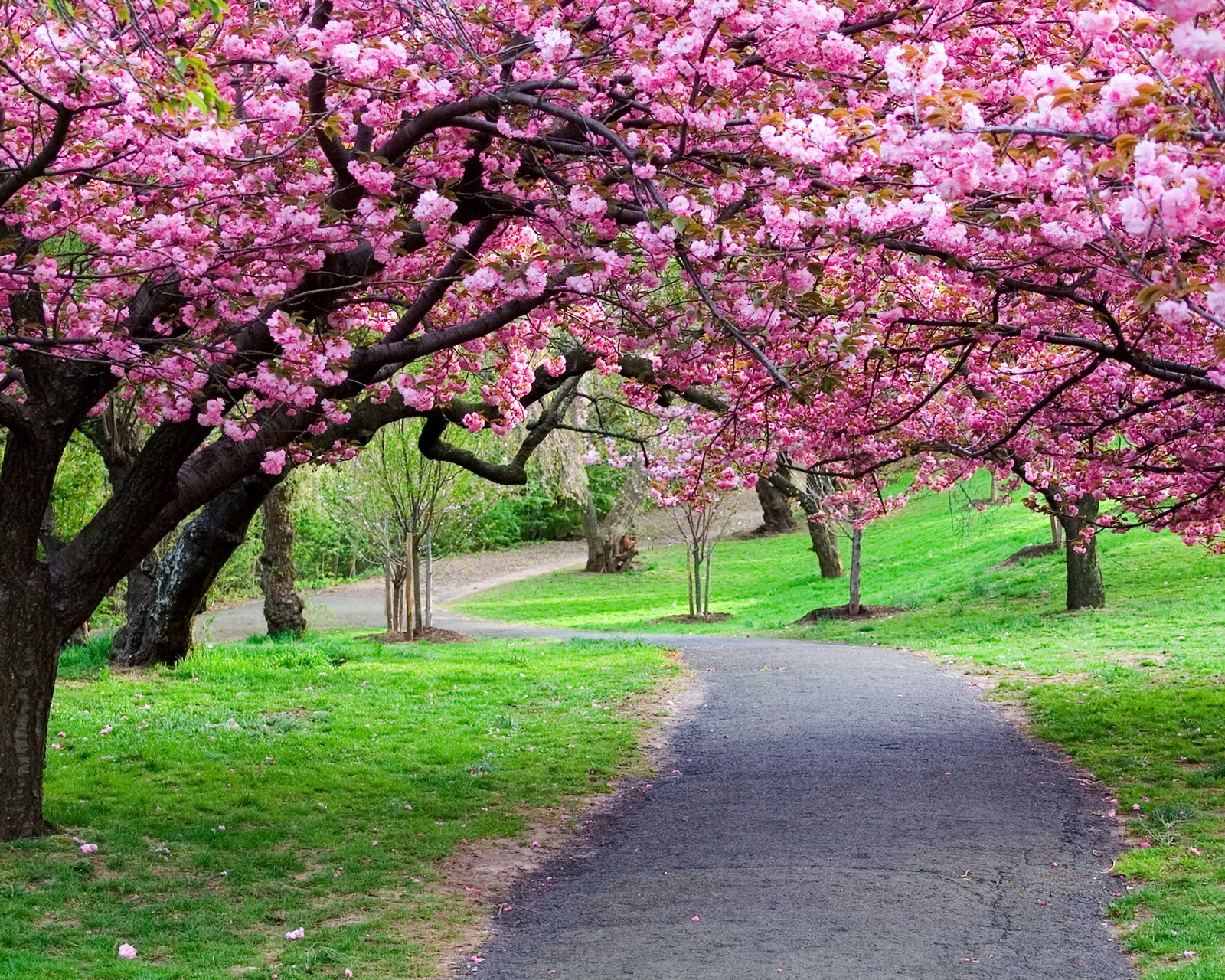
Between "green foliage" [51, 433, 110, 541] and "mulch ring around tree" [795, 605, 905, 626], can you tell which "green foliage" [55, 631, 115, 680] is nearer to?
"green foliage" [51, 433, 110, 541]

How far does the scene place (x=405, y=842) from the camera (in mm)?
7523

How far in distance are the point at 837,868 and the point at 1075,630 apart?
11713 millimetres

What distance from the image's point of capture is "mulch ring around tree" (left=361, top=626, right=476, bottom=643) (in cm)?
2047

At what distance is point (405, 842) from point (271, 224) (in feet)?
12.7

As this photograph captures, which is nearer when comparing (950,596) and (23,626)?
(23,626)

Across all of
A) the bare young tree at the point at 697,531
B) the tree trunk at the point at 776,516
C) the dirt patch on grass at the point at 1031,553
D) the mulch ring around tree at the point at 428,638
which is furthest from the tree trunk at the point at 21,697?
the tree trunk at the point at 776,516

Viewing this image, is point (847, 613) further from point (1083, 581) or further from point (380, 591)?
point (380, 591)

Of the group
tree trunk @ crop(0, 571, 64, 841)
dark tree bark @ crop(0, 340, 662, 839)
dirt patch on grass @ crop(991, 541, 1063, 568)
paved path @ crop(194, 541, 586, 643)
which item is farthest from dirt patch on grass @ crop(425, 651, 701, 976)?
dirt patch on grass @ crop(991, 541, 1063, 568)

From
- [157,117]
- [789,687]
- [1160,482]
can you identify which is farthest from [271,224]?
[789,687]

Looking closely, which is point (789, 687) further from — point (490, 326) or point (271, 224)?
point (271, 224)

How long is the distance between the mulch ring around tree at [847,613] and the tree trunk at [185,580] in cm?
1208

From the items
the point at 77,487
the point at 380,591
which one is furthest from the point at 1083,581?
the point at 380,591

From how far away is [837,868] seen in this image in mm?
6809

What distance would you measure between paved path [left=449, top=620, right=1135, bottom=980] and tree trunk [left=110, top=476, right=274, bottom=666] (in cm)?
505
